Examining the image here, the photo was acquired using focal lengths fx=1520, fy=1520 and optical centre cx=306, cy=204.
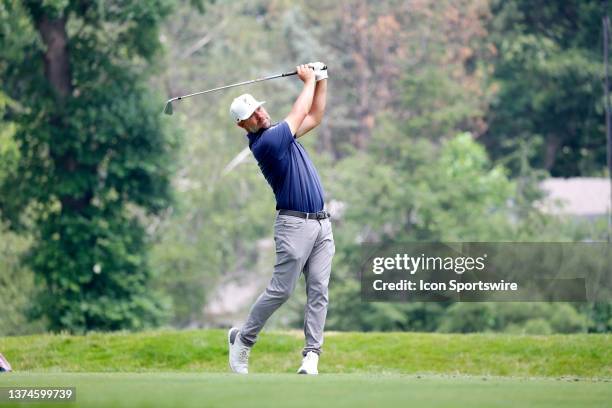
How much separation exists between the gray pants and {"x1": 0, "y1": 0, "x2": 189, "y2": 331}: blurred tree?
675 inches

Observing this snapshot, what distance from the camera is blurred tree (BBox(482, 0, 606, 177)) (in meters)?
55.2

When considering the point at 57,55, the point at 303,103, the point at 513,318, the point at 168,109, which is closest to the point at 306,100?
the point at 303,103

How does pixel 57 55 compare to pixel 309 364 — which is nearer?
pixel 309 364

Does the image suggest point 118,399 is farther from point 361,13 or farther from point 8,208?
point 361,13

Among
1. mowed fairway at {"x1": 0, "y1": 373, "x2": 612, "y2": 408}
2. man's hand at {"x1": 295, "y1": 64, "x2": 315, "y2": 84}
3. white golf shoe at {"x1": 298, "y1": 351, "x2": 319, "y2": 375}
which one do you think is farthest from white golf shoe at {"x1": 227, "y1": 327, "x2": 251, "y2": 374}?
man's hand at {"x1": 295, "y1": 64, "x2": 315, "y2": 84}

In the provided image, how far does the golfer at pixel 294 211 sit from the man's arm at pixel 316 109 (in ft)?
0.38

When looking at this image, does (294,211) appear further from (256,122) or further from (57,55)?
(57,55)

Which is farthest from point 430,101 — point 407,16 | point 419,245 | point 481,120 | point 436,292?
point 436,292

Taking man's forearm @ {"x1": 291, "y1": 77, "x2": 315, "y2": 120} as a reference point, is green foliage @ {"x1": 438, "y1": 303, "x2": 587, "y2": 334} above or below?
below

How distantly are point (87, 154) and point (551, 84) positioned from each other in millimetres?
30909

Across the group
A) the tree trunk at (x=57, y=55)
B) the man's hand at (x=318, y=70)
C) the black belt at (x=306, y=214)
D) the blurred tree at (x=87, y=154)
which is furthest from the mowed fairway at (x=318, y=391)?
the tree trunk at (x=57, y=55)

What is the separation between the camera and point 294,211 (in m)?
11.9

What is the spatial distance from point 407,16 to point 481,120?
22.3 ft

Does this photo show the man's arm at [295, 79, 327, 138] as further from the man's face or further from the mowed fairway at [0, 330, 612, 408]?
the mowed fairway at [0, 330, 612, 408]
